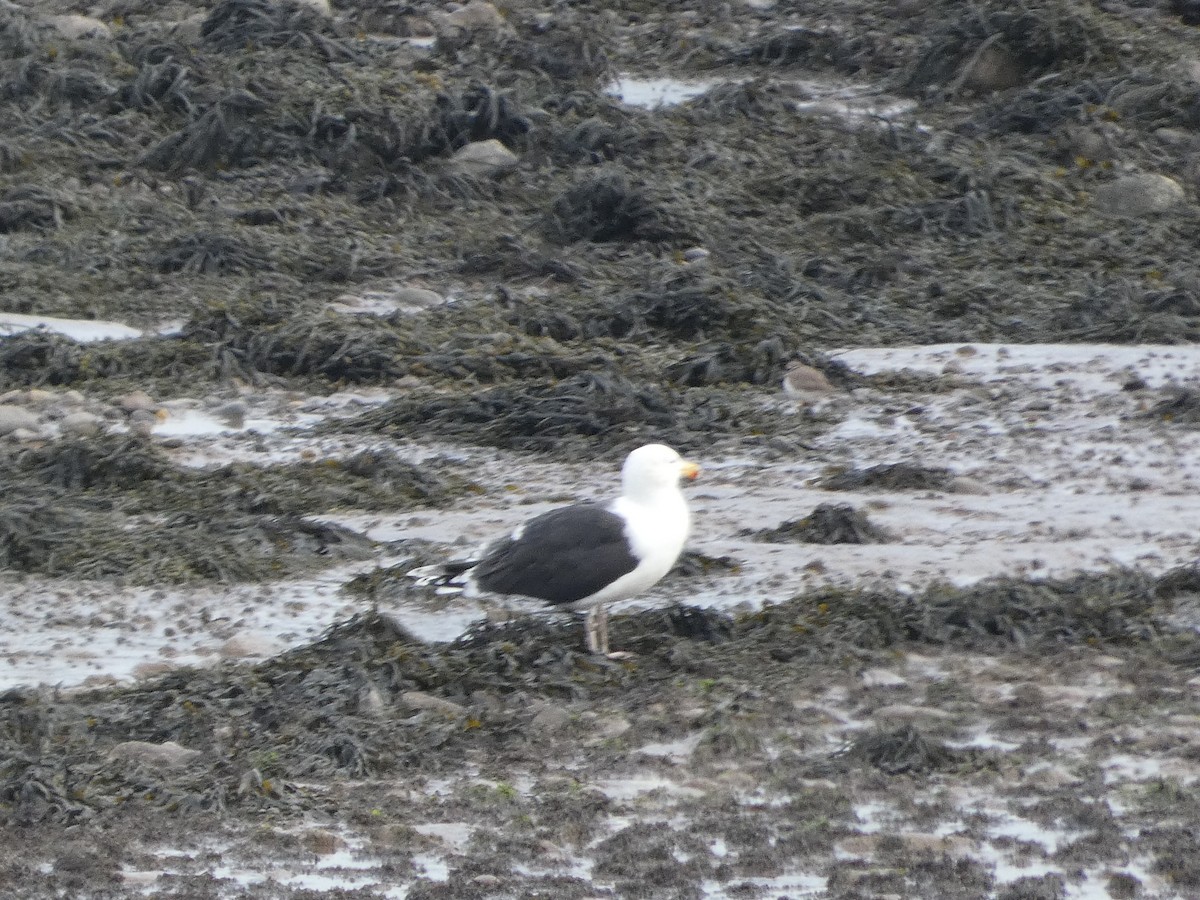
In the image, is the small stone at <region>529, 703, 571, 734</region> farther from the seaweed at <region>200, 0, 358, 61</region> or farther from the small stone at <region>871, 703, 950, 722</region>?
the seaweed at <region>200, 0, 358, 61</region>

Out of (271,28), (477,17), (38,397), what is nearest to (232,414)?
(38,397)

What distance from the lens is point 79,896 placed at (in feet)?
15.2

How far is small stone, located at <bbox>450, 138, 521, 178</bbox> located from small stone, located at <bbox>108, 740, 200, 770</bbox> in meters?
7.46

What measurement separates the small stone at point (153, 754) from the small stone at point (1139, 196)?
7.65 meters

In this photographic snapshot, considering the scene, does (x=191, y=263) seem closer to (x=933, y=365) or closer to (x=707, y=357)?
(x=707, y=357)

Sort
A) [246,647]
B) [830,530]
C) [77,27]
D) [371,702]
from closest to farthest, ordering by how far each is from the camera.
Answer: [371,702]
[246,647]
[830,530]
[77,27]

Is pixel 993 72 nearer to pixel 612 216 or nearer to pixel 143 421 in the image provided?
pixel 612 216

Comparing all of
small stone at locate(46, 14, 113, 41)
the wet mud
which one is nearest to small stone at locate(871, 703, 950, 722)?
the wet mud

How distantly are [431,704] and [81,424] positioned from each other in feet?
11.4

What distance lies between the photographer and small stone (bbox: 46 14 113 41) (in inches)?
605

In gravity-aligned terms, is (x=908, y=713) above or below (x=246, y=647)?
above

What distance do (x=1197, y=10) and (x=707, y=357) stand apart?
6.90 metres

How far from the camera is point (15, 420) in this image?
8.88 metres

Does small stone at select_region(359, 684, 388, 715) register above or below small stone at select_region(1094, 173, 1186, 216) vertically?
above
